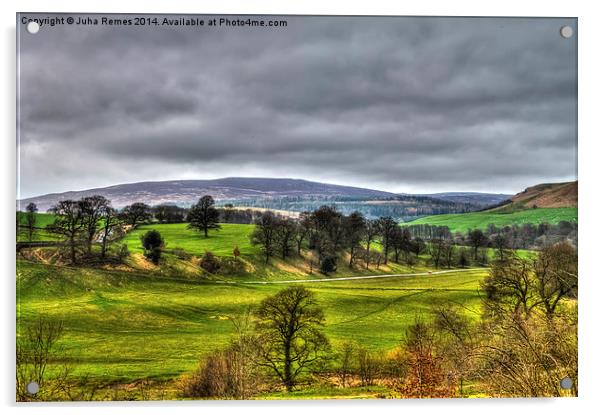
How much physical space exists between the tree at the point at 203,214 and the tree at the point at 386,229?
3616mm

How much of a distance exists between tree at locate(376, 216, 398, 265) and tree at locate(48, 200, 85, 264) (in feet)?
20.6

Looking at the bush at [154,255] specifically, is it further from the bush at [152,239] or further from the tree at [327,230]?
the tree at [327,230]

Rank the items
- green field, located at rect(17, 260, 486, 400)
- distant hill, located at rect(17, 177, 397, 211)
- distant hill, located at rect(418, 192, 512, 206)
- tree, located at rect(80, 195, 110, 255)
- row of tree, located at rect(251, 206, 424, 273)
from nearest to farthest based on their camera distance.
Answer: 1. green field, located at rect(17, 260, 486, 400)
2. tree, located at rect(80, 195, 110, 255)
3. distant hill, located at rect(17, 177, 397, 211)
4. distant hill, located at rect(418, 192, 512, 206)
5. row of tree, located at rect(251, 206, 424, 273)

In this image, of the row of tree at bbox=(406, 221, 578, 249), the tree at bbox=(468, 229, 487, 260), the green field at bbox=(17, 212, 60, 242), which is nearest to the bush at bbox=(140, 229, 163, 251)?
the green field at bbox=(17, 212, 60, 242)

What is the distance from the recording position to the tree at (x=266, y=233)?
1040 cm

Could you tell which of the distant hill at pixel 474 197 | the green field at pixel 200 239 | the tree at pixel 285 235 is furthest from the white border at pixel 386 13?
the tree at pixel 285 235

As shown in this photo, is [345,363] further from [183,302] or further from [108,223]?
[108,223]

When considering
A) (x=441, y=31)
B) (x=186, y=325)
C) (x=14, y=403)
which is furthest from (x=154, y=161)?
(x=441, y=31)

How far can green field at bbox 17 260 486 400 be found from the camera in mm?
8648

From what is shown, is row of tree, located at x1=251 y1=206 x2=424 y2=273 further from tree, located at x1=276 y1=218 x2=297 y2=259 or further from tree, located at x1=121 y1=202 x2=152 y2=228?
tree, located at x1=121 y1=202 x2=152 y2=228

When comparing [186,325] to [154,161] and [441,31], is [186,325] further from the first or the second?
[441,31]

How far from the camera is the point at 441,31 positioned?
27.1 ft

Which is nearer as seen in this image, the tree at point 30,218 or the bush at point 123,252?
the tree at point 30,218

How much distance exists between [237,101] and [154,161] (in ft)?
7.06
